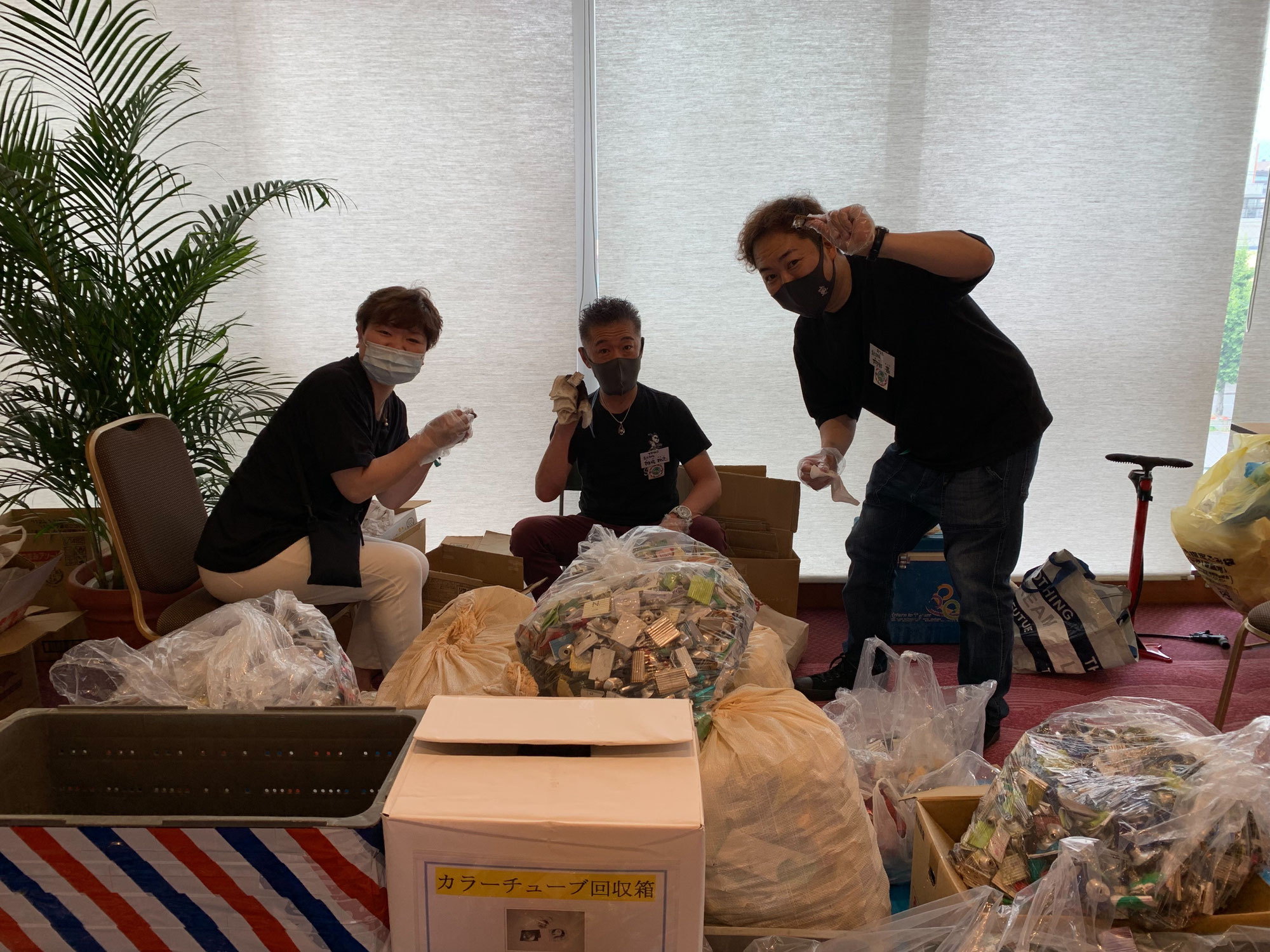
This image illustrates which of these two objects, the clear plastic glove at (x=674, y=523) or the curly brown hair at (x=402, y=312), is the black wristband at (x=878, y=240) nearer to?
the clear plastic glove at (x=674, y=523)

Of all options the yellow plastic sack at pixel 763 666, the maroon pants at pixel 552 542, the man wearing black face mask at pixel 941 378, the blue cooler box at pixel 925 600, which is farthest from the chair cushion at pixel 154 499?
the blue cooler box at pixel 925 600

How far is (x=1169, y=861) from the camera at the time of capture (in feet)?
3.24

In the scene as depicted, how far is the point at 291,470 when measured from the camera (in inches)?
78.8

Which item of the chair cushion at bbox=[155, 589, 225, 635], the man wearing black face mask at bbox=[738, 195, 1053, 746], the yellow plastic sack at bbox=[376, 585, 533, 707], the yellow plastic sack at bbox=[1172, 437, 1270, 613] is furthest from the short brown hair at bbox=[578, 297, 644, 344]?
the yellow plastic sack at bbox=[1172, 437, 1270, 613]

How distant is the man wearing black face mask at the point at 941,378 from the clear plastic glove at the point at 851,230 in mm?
18

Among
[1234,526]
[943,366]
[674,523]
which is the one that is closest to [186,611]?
[674,523]

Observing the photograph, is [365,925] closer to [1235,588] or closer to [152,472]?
[152,472]

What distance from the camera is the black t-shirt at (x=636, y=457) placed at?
8.37ft

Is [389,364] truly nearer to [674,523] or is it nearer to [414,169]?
[674,523]

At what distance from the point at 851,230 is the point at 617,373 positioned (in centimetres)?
86

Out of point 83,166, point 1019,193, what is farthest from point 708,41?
point 83,166

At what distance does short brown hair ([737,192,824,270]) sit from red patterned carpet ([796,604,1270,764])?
4.55 ft

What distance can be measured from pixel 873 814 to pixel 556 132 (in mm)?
2505

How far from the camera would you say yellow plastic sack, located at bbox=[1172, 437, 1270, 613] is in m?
2.30
